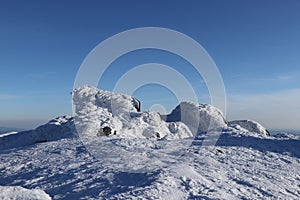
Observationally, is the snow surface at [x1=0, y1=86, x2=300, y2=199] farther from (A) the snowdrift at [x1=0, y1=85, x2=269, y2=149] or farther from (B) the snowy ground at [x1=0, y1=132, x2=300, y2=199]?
(A) the snowdrift at [x1=0, y1=85, x2=269, y2=149]

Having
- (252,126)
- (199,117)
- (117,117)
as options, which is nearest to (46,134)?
(117,117)

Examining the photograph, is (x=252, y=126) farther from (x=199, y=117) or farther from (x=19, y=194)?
(x=19, y=194)

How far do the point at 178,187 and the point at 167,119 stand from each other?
70.5 feet

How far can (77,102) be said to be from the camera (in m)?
25.7

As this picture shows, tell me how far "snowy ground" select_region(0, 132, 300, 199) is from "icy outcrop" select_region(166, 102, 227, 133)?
11.6m

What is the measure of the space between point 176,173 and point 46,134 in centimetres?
1556

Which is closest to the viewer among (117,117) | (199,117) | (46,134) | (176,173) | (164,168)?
(176,173)

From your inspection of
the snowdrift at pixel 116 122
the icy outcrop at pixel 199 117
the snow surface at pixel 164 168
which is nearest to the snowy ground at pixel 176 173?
the snow surface at pixel 164 168

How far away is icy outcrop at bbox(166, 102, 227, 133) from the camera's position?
1088 inches

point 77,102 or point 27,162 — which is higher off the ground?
point 77,102

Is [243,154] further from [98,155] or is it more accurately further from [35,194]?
[35,194]

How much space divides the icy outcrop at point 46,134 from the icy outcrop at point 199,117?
34.6 ft

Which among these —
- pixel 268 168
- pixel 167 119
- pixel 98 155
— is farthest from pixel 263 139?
pixel 167 119

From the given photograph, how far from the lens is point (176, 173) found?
32.5 feet
